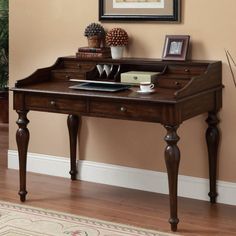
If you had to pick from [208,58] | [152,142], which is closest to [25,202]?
[152,142]

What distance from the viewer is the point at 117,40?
3873 millimetres

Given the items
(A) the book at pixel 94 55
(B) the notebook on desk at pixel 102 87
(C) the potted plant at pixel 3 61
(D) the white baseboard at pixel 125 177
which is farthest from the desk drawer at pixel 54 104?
(C) the potted plant at pixel 3 61

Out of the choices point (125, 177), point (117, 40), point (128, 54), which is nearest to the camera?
point (117, 40)

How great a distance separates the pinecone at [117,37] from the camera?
3.88m

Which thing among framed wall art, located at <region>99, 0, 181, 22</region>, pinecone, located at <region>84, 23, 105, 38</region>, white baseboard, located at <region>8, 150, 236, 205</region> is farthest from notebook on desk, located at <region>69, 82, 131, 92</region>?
white baseboard, located at <region>8, 150, 236, 205</region>

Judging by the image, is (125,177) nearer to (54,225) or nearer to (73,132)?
(73,132)

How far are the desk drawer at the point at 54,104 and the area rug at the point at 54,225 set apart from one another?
627 mm

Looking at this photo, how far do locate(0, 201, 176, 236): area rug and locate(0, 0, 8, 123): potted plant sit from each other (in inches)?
103

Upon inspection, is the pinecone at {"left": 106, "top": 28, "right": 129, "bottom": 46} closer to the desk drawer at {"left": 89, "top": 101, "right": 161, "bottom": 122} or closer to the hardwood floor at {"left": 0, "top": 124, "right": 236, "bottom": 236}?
the desk drawer at {"left": 89, "top": 101, "right": 161, "bottom": 122}

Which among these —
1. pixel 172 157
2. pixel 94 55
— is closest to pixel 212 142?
pixel 172 157

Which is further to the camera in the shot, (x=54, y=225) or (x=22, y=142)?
(x=22, y=142)

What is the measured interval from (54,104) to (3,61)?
2.59 meters

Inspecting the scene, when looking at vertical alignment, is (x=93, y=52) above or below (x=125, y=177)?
above

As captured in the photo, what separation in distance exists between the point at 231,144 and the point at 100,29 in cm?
115
